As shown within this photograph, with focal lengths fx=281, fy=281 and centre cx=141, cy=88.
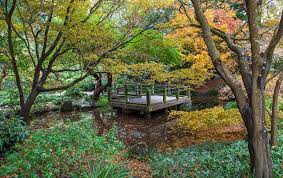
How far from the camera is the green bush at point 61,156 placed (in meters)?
3.98

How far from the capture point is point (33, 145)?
4379 mm

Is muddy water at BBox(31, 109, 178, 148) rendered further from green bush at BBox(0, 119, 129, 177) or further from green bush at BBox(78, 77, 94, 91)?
green bush at BBox(78, 77, 94, 91)

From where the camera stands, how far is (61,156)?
409 centimetres

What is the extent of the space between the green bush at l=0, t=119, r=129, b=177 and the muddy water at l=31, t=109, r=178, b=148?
18.1 ft

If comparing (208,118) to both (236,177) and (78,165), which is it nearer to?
(236,177)

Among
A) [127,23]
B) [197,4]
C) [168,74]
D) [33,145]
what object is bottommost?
[33,145]

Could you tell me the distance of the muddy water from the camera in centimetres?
1093

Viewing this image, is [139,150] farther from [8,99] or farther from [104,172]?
[8,99]

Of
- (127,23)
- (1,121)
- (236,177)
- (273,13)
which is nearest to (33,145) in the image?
(1,121)

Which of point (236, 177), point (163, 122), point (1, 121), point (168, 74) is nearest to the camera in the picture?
point (236, 177)

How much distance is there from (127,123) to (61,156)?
9482 millimetres

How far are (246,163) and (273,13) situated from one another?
10.4 feet

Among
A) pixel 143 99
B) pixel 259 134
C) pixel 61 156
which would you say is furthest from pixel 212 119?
pixel 143 99

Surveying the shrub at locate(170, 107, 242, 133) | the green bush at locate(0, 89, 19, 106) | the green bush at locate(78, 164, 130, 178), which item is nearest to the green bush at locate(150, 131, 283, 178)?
the green bush at locate(78, 164, 130, 178)
